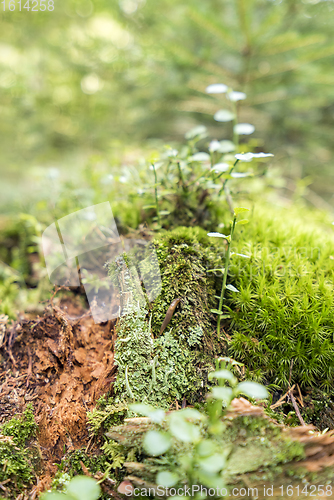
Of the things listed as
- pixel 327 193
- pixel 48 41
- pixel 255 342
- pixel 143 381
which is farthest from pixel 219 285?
pixel 48 41

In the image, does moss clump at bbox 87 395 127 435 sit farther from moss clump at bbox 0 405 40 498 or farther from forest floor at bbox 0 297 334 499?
moss clump at bbox 0 405 40 498

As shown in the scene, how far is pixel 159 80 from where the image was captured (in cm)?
392

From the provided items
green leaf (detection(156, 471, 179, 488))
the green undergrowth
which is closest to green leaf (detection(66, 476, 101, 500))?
green leaf (detection(156, 471, 179, 488))

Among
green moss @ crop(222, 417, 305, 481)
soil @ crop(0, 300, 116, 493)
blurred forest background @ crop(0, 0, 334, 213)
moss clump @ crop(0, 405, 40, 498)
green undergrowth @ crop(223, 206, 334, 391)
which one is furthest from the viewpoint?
A: blurred forest background @ crop(0, 0, 334, 213)

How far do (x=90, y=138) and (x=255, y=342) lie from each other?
6306 mm

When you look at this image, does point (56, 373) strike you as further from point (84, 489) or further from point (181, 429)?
point (181, 429)

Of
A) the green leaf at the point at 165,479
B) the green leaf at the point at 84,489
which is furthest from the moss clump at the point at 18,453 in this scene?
the green leaf at the point at 165,479

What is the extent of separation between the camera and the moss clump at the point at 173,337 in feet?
4.65

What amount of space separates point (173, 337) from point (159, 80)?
153 inches

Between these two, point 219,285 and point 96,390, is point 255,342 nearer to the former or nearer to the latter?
point 219,285

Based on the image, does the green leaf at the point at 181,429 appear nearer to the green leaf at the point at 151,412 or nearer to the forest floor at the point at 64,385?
the green leaf at the point at 151,412

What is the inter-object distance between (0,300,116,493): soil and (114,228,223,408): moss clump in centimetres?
17

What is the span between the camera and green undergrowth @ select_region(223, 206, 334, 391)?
4.98ft

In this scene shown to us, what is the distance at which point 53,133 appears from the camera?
20.1 ft
